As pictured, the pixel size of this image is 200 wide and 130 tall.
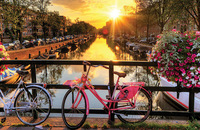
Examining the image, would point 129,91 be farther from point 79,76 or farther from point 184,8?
point 184,8

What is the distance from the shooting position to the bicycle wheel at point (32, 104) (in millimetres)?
3662

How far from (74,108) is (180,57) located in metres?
2.24

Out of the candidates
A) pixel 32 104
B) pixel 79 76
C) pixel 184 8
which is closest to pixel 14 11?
pixel 79 76

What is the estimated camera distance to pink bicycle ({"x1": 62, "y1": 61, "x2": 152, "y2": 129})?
3.50m

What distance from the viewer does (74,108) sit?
3.65 metres

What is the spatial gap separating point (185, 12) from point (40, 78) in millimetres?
17306

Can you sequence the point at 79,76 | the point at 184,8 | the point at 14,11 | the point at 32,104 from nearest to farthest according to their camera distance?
Answer: the point at 32,104 → the point at 184,8 → the point at 79,76 → the point at 14,11

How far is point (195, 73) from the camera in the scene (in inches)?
141

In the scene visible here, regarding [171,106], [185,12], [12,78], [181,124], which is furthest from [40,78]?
[181,124]

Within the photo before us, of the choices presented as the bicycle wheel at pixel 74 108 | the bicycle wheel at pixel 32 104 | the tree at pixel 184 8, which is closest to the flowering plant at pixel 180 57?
the bicycle wheel at pixel 74 108

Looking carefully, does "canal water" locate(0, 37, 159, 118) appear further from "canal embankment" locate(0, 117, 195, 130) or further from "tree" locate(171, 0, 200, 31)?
"tree" locate(171, 0, 200, 31)

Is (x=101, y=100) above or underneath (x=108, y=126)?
above

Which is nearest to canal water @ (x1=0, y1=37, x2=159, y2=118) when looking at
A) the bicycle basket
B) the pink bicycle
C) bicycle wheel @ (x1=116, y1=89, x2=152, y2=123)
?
the pink bicycle

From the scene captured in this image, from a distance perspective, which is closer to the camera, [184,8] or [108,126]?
[108,126]
